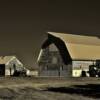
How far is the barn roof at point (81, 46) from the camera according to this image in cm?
6500

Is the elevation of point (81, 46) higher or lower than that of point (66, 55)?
higher

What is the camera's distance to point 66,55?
66188 mm

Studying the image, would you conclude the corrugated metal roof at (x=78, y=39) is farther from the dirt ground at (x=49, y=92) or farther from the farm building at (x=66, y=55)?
the dirt ground at (x=49, y=92)

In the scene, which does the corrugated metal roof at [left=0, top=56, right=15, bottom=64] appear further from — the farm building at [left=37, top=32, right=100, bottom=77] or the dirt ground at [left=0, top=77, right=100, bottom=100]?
the dirt ground at [left=0, top=77, right=100, bottom=100]

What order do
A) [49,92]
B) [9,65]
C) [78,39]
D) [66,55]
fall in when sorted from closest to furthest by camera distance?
1. [49,92]
2. [66,55]
3. [78,39]
4. [9,65]

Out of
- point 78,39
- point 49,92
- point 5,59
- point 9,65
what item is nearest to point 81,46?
point 78,39

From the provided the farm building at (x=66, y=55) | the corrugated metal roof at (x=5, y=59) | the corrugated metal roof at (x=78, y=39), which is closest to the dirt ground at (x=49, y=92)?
the farm building at (x=66, y=55)

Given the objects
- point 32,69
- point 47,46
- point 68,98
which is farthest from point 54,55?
point 68,98

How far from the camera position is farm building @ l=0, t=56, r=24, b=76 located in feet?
263

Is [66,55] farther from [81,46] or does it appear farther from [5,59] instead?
[5,59]

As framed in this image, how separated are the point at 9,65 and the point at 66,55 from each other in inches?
747

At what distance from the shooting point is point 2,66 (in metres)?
80.6

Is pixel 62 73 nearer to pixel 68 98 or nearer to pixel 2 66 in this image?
pixel 2 66

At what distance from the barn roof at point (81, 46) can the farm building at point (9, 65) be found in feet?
44.7
